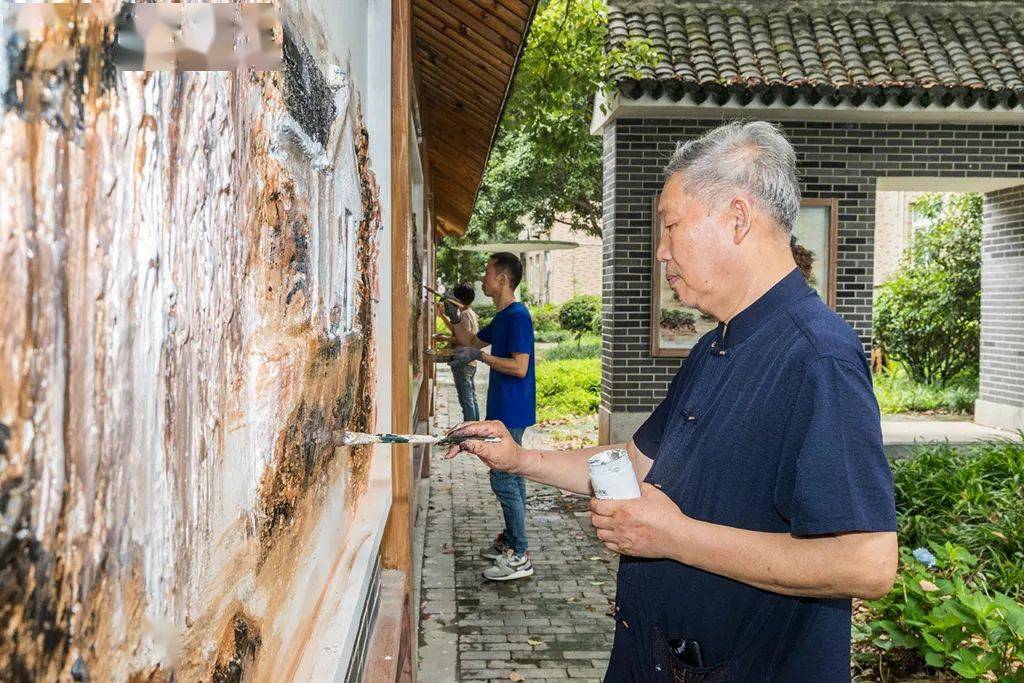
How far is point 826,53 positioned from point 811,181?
1396mm

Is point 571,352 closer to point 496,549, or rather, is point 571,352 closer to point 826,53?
point 826,53

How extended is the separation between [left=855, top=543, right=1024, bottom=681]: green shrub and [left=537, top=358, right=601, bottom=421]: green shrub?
9.75 meters

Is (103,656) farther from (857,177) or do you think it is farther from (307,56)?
(857,177)

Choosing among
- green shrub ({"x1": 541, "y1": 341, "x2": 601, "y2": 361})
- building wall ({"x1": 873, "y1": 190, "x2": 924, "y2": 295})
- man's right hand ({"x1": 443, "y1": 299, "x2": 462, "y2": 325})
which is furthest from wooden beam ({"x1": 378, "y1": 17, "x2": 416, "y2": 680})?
building wall ({"x1": 873, "y1": 190, "x2": 924, "y2": 295})

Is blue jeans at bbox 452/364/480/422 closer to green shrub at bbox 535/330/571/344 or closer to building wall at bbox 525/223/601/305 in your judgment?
green shrub at bbox 535/330/571/344

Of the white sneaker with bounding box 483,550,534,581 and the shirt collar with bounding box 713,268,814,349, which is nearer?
the shirt collar with bounding box 713,268,814,349

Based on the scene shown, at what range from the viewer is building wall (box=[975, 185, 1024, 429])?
1070cm

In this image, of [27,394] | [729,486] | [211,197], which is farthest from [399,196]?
[27,394]

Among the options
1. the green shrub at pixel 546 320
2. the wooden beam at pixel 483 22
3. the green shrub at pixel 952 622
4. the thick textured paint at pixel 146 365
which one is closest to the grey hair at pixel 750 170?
the thick textured paint at pixel 146 365

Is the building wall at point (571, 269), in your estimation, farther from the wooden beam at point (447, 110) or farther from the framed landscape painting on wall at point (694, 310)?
the wooden beam at point (447, 110)

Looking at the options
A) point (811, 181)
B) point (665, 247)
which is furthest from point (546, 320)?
point (665, 247)

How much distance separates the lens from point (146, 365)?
72 centimetres

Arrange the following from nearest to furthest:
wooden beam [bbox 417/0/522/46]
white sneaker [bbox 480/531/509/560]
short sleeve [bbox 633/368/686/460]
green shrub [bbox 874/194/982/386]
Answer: short sleeve [bbox 633/368/686/460] → wooden beam [bbox 417/0/522/46] → white sneaker [bbox 480/531/509/560] → green shrub [bbox 874/194/982/386]

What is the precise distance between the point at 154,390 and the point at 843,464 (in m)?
1.39
